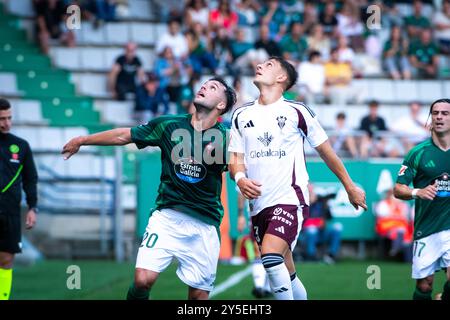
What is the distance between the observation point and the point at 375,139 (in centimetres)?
2056

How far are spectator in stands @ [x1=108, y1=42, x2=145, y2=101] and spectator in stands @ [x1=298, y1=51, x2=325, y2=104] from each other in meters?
3.71

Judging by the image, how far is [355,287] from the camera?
14023 millimetres

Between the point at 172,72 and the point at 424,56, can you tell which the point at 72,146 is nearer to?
the point at 172,72

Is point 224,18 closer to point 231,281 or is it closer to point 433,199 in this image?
point 231,281

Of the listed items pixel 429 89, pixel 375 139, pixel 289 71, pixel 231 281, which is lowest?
pixel 231 281

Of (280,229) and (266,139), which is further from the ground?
(266,139)

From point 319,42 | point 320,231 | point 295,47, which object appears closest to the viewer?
point 320,231

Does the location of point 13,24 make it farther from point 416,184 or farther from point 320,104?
point 416,184

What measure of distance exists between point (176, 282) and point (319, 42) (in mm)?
10545

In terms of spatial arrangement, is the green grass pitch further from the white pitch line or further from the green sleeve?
the green sleeve

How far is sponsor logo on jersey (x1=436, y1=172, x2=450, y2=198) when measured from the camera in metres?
9.97

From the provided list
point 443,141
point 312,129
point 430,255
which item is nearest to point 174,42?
point 443,141

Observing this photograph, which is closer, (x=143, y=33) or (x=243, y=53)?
(x=243, y=53)

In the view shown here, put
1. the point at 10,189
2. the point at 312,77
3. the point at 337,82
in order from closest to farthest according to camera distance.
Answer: the point at 10,189, the point at 312,77, the point at 337,82
